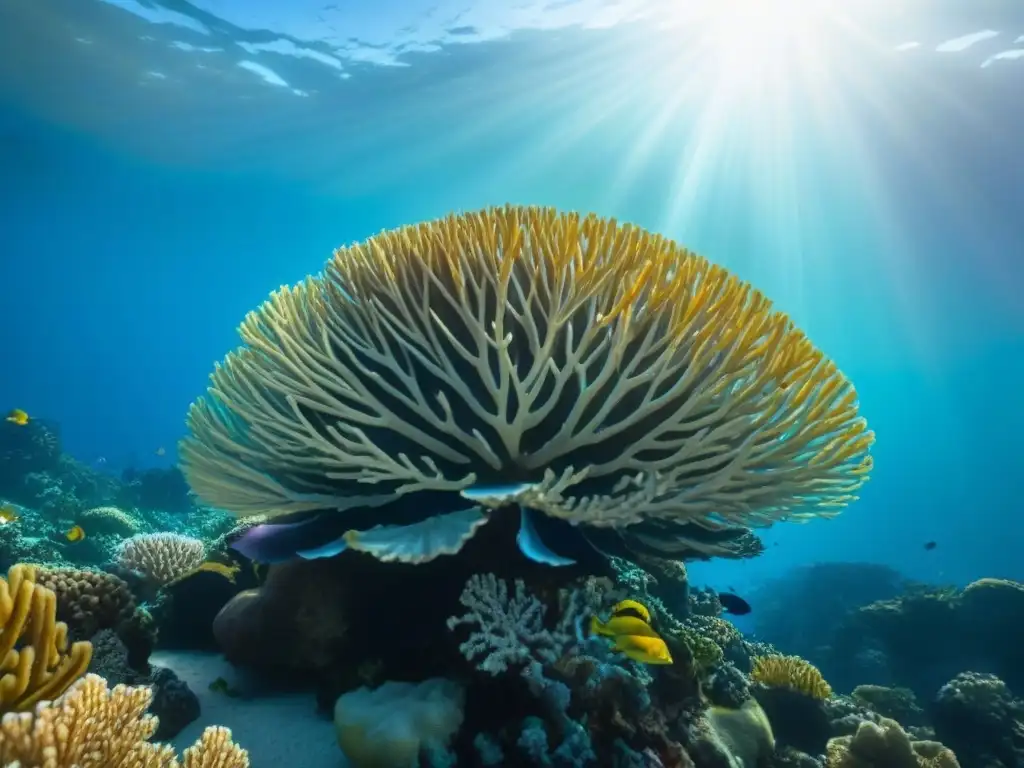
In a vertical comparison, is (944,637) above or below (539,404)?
below

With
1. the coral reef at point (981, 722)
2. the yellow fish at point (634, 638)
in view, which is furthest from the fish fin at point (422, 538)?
the coral reef at point (981, 722)

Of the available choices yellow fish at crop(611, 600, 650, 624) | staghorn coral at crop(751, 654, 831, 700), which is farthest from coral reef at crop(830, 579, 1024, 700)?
yellow fish at crop(611, 600, 650, 624)

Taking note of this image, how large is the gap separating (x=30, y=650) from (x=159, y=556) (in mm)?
6063

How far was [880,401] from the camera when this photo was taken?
104 meters

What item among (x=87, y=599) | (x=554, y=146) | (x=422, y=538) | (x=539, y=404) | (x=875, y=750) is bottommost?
(x=875, y=750)

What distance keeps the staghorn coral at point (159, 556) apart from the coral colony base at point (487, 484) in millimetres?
3789

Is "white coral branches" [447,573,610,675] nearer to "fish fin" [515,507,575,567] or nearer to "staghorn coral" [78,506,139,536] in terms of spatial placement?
"fish fin" [515,507,575,567]

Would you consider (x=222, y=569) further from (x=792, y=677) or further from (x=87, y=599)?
(x=792, y=677)

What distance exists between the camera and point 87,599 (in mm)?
4078

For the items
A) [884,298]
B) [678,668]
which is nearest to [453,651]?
[678,668]

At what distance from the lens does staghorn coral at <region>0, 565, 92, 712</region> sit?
2402 mm

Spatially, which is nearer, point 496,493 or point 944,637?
point 496,493

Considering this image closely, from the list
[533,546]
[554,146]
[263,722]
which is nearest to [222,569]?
[263,722]

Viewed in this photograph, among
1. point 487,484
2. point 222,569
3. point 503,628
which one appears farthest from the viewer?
point 222,569
